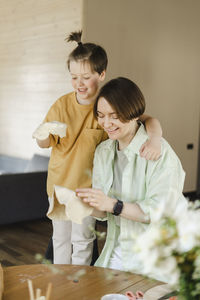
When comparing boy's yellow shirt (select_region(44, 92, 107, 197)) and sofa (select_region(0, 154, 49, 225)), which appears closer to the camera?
boy's yellow shirt (select_region(44, 92, 107, 197))

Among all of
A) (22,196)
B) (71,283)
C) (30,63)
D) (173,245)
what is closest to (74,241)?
(71,283)

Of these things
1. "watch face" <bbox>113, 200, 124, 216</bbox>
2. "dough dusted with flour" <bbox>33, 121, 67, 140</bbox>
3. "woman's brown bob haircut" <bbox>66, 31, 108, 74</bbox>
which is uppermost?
"woman's brown bob haircut" <bbox>66, 31, 108, 74</bbox>

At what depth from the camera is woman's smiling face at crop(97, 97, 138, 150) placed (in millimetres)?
1567

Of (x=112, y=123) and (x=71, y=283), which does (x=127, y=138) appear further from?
(x=71, y=283)

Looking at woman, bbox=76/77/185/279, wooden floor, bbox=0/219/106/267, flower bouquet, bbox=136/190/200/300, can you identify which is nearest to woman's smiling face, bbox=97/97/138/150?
woman, bbox=76/77/185/279

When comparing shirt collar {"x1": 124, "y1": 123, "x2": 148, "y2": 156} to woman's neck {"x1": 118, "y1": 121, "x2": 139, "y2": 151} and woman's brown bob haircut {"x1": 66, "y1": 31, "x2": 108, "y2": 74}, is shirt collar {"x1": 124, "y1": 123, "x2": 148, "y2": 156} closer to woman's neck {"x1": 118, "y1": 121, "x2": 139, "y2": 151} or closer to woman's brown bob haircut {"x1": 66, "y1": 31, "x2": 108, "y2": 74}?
woman's neck {"x1": 118, "y1": 121, "x2": 139, "y2": 151}

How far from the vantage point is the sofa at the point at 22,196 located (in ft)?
12.8

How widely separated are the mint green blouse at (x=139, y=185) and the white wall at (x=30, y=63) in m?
3.01

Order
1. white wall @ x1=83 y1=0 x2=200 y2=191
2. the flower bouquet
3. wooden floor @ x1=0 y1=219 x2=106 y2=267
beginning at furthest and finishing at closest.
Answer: white wall @ x1=83 y1=0 x2=200 y2=191
wooden floor @ x1=0 y1=219 x2=106 y2=267
the flower bouquet

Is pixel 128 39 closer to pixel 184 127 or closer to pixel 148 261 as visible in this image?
pixel 184 127

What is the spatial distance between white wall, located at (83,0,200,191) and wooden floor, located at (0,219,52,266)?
1.97m

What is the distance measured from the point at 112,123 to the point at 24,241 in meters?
2.36

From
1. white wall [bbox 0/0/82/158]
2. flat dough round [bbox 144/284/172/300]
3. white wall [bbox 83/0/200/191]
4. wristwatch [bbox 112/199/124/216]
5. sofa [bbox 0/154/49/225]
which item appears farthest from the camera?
white wall [bbox 83/0/200/191]

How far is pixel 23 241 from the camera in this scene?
11.8 feet
